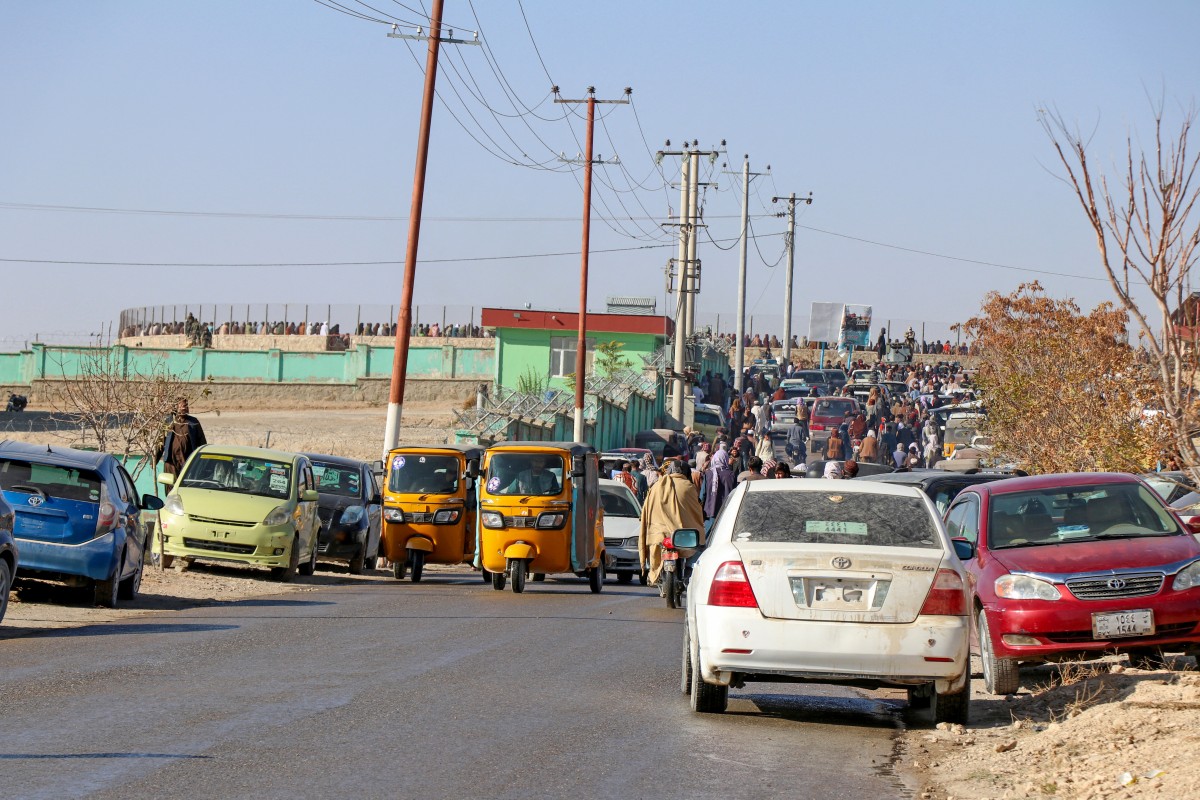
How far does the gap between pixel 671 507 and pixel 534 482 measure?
136 inches

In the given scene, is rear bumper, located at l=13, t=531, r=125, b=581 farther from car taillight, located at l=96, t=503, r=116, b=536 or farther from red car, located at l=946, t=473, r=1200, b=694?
red car, located at l=946, t=473, r=1200, b=694

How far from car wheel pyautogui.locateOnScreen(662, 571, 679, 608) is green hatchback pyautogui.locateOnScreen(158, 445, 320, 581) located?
5.31m

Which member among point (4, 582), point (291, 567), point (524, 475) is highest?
point (524, 475)

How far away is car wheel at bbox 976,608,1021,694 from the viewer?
11.6 m

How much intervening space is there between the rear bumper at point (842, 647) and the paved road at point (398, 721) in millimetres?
412

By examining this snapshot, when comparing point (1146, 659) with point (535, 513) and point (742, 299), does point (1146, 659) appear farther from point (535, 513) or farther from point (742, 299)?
point (742, 299)

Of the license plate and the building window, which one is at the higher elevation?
the building window

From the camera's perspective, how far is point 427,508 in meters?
24.5

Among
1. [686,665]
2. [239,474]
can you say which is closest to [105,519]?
[239,474]

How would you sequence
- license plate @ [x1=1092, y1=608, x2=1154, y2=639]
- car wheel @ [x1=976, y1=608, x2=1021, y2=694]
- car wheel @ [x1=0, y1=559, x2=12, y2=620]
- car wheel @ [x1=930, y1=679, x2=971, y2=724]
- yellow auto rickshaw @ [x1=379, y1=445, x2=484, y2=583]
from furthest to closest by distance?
yellow auto rickshaw @ [x1=379, y1=445, x2=484, y2=583]
car wheel @ [x1=0, y1=559, x2=12, y2=620]
car wheel @ [x1=976, y1=608, x2=1021, y2=694]
license plate @ [x1=1092, y1=608, x2=1154, y2=639]
car wheel @ [x1=930, y1=679, x2=971, y2=724]

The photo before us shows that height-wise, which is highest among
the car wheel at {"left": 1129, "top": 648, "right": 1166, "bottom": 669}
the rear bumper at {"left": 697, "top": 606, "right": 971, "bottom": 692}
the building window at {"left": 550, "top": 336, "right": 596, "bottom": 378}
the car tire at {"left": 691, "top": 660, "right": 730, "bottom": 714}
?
the building window at {"left": 550, "top": 336, "right": 596, "bottom": 378}

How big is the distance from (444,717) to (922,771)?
2765 mm

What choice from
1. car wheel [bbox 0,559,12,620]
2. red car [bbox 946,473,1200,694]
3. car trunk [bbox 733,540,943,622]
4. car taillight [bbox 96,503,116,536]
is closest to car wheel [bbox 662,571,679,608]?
car taillight [bbox 96,503,116,536]

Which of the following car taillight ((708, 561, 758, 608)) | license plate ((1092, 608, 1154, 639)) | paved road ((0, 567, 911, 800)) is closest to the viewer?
paved road ((0, 567, 911, 800))
